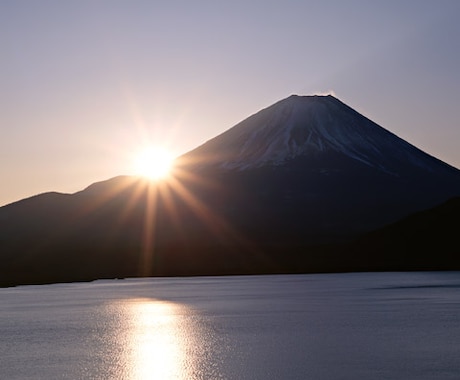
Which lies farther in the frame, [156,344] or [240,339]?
[240,339]

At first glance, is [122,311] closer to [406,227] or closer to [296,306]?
[296,306]

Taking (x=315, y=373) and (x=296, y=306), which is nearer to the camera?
(x=315, y=373)

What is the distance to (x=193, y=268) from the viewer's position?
16025cm

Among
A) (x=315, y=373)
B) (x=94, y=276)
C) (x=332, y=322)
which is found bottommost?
(x=315, y=373)

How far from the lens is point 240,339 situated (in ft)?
137

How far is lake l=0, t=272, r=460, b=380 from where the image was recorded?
→ 32.0 meters

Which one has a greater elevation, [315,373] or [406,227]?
[406,227]

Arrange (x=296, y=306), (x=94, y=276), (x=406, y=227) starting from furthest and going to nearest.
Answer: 1. (x=406, y=227)
2. (x=94, y=276)
3. (x=296, y=306)

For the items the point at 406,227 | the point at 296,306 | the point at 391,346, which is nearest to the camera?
the point at 391,346

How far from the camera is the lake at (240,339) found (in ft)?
105

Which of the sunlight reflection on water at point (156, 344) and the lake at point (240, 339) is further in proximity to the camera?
the sunlight reflection on water at point (156, 344)

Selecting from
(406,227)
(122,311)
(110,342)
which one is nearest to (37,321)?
(122,311)

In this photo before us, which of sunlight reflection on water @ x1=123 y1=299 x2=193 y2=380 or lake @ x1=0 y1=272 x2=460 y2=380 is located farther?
Result: sunlight reflection on water @ x1=123 y1=299 x2=193 y2=380

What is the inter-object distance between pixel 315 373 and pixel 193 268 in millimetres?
130145
